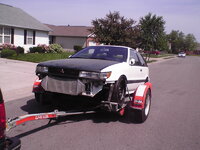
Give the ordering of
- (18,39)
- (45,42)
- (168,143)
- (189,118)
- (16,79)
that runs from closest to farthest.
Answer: (168,143) → (189,118) → (16,79) → (18,39) → (45,42)

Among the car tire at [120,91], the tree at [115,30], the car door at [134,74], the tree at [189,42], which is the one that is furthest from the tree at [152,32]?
the tree at [189,42]

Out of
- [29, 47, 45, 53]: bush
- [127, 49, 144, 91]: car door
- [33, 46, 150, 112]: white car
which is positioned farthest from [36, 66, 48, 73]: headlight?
[29, 47, 45, 53]: bush

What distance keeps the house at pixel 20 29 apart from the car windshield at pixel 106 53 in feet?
56.3

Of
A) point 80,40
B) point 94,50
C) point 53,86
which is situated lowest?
point 53,86

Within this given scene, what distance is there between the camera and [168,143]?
4.34 meters

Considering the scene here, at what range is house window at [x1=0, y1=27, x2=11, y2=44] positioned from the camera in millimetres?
21484

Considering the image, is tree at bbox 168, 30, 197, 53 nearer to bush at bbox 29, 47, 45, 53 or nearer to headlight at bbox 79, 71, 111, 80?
bush at bbox 29, 47, 45, 53

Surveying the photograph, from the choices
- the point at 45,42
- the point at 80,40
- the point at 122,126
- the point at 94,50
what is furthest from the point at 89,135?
the point at 80,40

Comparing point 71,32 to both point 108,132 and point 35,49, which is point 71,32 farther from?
point 108,132

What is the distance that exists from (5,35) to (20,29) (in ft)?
6.43

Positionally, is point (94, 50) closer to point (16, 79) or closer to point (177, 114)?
point (177, 114)

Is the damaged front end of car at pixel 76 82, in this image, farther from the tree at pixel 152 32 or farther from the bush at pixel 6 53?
the tree at pixel 152 32

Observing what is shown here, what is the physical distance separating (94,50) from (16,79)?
16.7 ft

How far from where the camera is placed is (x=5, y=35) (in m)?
21.9
